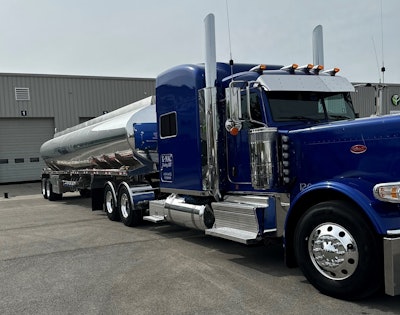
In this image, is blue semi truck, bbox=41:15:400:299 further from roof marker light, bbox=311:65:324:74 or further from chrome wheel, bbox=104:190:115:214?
chrome wheel, bbox=104:190:115:214

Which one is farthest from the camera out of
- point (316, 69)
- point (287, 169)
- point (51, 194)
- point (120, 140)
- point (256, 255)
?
point (51, 194)

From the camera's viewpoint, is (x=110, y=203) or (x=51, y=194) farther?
(x=51, y=194)

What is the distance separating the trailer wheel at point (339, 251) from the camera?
452cm

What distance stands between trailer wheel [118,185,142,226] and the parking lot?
1.35 feet

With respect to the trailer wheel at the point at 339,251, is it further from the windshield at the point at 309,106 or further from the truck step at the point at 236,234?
the windshield at the point at 309,106

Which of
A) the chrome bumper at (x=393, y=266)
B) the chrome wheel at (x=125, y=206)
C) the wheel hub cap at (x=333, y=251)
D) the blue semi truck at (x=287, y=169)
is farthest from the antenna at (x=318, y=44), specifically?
the chrome wheel at (x=125, y=206)

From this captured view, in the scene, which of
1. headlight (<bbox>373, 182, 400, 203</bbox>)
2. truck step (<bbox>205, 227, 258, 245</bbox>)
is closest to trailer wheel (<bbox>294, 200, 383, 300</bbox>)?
headlight (<bbox>373, 182, 400, 203</bbox>)

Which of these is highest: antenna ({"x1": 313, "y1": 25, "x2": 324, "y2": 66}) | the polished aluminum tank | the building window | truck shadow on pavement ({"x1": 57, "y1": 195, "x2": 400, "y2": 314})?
the building window

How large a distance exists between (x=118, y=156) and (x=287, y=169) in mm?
6290

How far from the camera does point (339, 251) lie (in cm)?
473

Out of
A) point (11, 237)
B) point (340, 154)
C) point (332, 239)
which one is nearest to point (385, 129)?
point (340, 154)

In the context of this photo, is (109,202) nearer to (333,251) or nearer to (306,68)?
(306,68)

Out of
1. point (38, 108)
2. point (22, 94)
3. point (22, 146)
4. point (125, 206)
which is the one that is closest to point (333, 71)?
point (125, 206)

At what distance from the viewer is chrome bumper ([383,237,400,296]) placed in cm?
424
